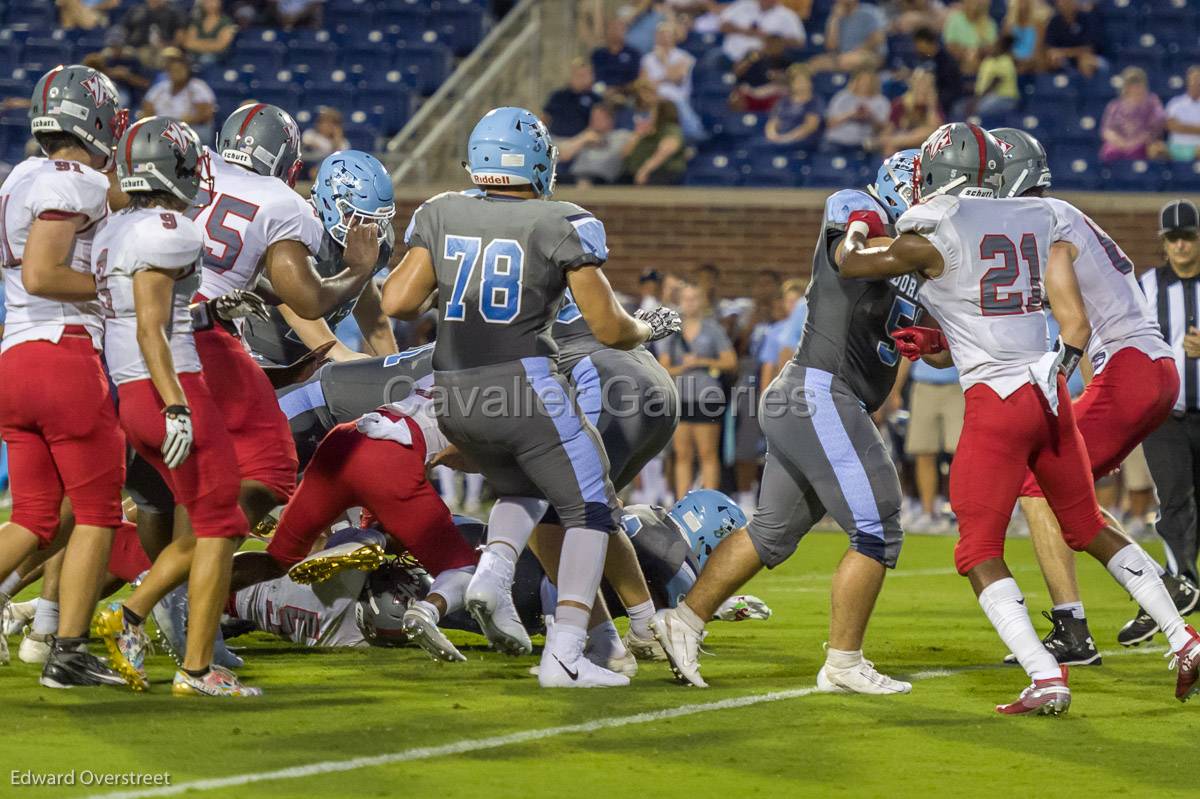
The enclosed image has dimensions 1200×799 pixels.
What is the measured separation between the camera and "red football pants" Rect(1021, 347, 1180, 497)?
24.3 feet

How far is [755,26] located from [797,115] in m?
1.25

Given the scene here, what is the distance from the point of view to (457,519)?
780 centimetres

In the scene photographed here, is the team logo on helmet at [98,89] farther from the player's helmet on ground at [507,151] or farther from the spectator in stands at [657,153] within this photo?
the spectator in stands at [657,153]

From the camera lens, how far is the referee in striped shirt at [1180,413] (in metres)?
8.74

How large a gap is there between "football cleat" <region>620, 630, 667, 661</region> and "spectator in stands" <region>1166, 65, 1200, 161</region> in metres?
10.6

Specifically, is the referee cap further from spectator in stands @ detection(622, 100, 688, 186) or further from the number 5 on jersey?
spectator in stands @ detection(622, 100, 688, 186)

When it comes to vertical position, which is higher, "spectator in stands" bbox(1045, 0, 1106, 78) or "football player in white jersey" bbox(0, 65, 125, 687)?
"spectator in stands" bbox(1045, 0, 1106, 78)

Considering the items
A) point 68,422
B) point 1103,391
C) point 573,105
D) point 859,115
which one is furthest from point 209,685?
point 573,105

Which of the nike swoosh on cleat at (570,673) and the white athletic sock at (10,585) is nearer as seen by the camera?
the nike swoosh on cleat at (570,673)

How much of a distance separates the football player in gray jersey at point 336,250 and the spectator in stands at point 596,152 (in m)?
8.91

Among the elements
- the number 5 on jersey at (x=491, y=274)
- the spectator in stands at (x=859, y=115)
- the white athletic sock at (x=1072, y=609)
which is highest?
the spectator in stands at (x=859, y=115)

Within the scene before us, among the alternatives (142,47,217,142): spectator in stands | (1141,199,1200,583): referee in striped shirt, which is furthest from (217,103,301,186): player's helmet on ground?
(142,47,217,142): spectator in stands

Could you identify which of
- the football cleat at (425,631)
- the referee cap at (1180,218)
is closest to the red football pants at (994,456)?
the football cleat at (425,631)

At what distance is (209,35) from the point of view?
61.5ft
